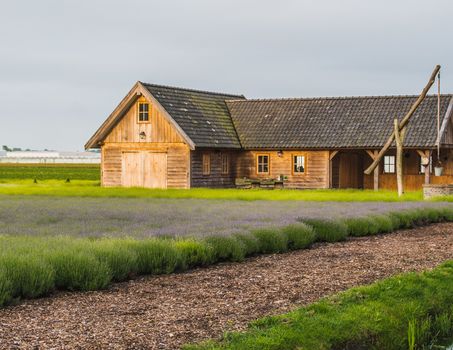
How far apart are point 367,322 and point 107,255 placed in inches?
201

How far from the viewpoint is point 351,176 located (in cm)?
4841

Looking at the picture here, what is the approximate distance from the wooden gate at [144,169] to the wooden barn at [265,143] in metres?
0.05

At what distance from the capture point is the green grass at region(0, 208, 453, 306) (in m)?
12.6

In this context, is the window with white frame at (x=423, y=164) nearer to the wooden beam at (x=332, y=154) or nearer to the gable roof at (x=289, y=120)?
the gable roof at (x=289, y=120)

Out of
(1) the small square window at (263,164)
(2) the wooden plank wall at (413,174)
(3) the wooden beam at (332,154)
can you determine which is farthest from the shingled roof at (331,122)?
(2) the wooden plank wall at (413,174)

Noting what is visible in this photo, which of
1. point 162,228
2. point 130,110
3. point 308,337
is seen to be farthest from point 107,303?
point 130,110

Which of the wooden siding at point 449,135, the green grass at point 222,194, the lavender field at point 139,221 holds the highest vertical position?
the wooden siding at point 449,135

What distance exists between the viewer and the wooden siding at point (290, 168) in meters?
46.5

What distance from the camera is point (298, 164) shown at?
156ft

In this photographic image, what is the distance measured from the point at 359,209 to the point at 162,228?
34.1 feet

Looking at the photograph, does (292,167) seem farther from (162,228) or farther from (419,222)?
(162,228)

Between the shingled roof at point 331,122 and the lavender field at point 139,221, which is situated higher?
the shingled roof at point 331,122

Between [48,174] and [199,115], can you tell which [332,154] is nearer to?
[199,115]

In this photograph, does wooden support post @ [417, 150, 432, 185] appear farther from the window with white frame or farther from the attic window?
the attic window
